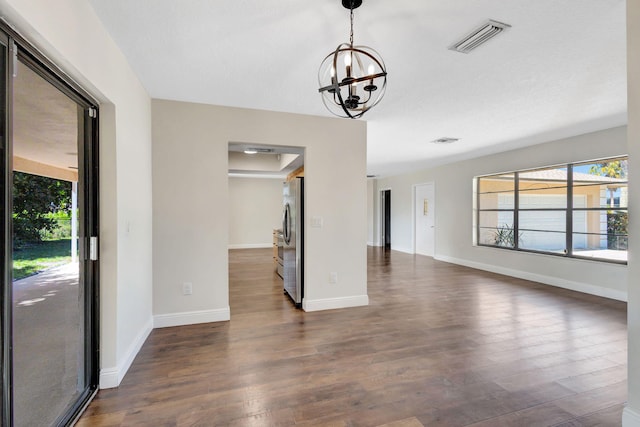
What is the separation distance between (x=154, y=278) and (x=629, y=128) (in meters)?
3.98

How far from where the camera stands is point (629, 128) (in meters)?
1.62

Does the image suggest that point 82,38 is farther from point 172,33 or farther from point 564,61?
point 564,61

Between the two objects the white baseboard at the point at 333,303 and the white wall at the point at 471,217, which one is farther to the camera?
the white wall at the point at 471,217

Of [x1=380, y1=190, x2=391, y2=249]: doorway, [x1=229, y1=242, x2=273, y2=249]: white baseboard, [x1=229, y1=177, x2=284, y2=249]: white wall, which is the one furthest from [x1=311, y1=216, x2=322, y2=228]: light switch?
[x1=380, y1=190, x2=391, y2=249]: doorway

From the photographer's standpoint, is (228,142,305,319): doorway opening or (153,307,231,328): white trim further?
(228,142,305,319): doorway opening

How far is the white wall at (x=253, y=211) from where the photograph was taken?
951 cm

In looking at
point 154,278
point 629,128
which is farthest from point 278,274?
point 629,128

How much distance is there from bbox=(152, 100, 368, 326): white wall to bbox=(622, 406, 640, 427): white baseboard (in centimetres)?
255

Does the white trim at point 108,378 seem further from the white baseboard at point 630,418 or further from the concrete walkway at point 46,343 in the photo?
the white baseboard at point 630,418

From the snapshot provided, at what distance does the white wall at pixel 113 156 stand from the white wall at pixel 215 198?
9.0 inches

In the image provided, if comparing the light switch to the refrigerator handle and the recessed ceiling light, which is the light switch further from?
the recessed ceiling light

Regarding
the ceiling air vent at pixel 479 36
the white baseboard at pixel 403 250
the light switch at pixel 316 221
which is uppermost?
the ceiling air vent at pixel 479 36

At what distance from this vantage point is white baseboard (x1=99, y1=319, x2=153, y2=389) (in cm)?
208

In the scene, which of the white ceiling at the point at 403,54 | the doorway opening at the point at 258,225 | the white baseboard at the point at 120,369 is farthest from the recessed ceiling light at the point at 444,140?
the white baseboard at the point at 120,369
